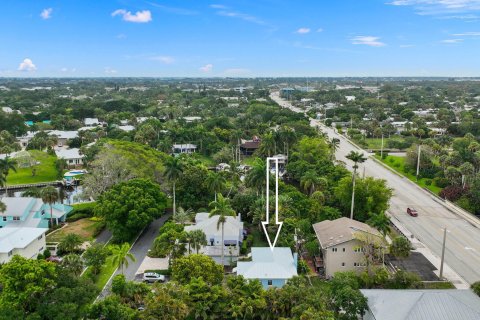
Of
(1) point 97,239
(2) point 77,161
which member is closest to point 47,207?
(1) point 97,239

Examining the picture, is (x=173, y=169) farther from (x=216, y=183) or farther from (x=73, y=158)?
(x=73, y=158)

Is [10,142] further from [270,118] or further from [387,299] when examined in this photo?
[387,299]

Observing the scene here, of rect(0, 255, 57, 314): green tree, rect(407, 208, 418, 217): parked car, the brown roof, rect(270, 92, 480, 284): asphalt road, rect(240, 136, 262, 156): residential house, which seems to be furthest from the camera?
rect(240, 136, 262, 156): residential house

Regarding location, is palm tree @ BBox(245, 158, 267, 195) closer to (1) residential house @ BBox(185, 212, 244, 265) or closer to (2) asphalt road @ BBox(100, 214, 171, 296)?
(1) residential house @ BBox(185, 212, 244, 265)

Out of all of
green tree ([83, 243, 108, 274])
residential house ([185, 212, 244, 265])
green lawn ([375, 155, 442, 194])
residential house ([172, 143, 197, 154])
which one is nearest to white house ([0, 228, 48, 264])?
green tree ([83, 243, 108, 274])

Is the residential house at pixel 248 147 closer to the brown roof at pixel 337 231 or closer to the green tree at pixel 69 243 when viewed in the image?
the brown roof at pixel 337 231
